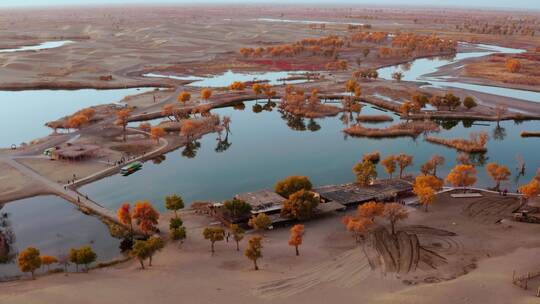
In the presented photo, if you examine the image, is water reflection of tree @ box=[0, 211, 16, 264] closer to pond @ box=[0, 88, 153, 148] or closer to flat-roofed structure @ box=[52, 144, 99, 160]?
flat-roofed structure @ box=[52, 144, 99, 160]

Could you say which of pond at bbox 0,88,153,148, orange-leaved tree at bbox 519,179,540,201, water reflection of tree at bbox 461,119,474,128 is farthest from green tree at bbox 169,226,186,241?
water reflection of tree at bbox 461,119,474,128

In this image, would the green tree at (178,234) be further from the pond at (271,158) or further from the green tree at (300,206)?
the green tree at (300,206)

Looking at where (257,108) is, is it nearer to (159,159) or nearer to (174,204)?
(159,159)

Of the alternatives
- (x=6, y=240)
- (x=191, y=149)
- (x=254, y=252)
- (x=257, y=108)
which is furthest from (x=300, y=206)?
(x=257, y=108)

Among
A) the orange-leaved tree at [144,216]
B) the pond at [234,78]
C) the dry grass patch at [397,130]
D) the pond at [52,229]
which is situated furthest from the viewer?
the pond at [234,78]

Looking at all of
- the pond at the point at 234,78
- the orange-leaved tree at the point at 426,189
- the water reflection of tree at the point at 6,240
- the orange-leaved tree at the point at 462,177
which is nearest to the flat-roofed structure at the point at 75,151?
the water reflection of tree at the point at 6,240

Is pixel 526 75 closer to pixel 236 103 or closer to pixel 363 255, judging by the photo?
pixel 236 103
